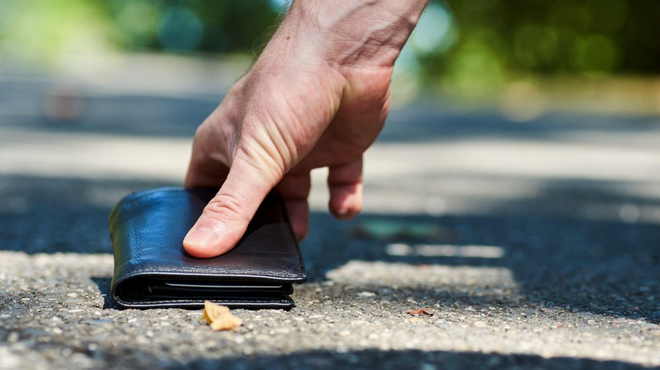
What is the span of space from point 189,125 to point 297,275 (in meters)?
6.34

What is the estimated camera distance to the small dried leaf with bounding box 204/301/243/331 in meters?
1.22

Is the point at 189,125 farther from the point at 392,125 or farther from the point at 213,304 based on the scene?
the point at 213,304

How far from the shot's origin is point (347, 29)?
1572 mm

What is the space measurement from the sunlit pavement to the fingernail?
131mm

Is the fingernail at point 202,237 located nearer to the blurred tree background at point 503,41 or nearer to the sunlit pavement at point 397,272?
the sunlit pavement at point 397,272

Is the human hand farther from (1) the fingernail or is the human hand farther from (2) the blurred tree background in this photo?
(2) the blurred tree background

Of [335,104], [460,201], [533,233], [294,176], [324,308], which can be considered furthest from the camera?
[460,201]

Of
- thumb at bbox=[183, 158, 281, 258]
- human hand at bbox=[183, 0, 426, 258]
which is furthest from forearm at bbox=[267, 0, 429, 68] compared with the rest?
thumb at bbox=[183, 158, 281, 258]

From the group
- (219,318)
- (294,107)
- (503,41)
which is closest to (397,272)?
(294,107)

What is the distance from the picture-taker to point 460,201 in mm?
3455

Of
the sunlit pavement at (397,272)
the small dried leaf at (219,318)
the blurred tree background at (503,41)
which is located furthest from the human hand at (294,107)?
the blurred tree background at (503,41)

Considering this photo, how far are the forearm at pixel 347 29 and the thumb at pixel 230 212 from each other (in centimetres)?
29

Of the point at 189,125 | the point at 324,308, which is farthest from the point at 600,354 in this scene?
the point at 189,125

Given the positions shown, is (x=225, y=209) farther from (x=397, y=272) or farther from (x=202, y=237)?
(x=397, y=272)
